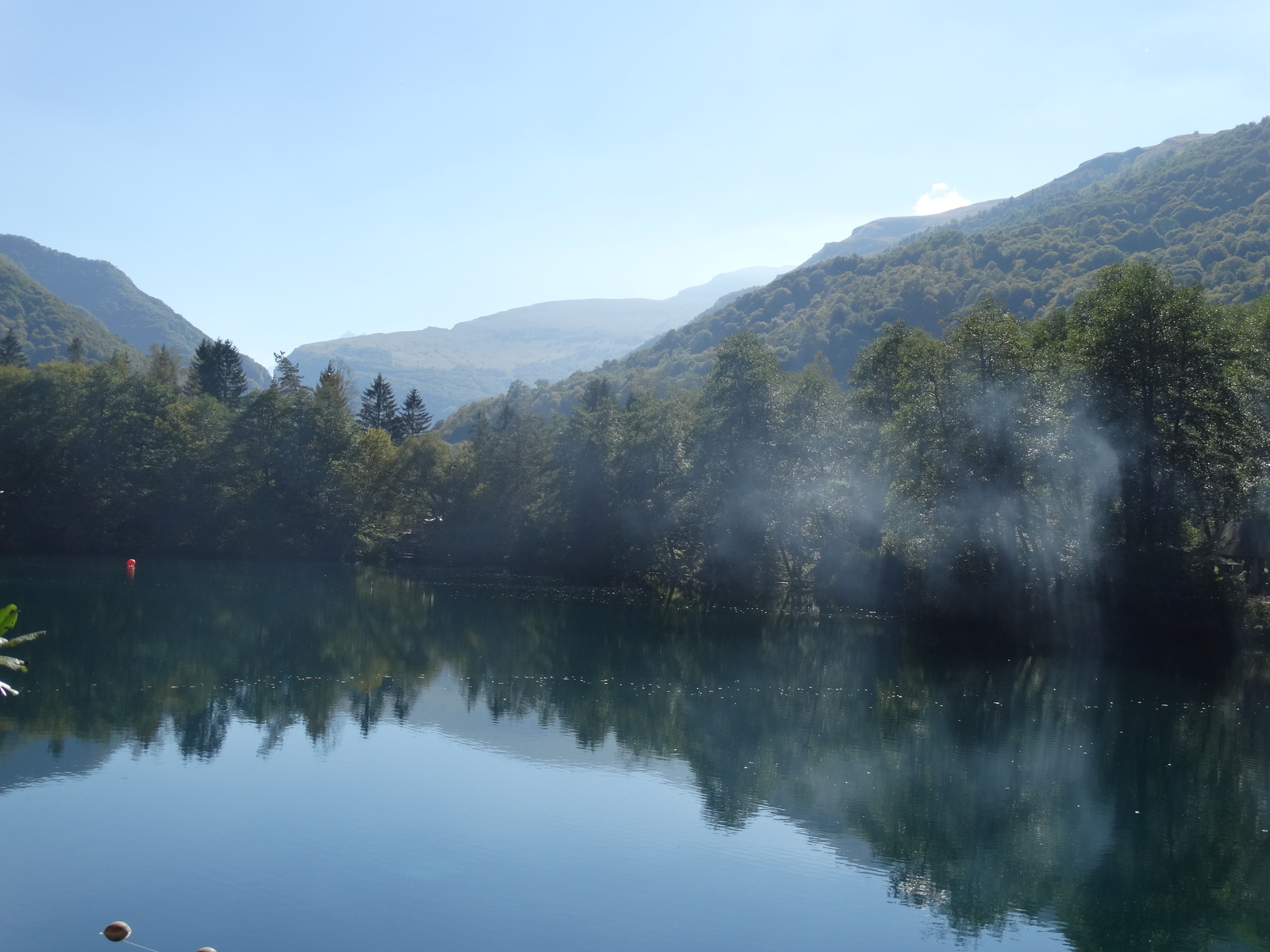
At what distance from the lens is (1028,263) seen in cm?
16388

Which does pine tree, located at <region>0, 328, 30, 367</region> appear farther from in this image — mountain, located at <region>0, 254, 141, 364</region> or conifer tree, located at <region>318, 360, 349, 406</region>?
mountain, located at <region>0, 254, 141, 364</region>

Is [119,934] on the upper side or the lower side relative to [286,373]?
lower

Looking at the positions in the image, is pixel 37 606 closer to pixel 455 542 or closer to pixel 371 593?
pixel 371 593

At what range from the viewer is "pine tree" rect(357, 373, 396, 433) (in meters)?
104

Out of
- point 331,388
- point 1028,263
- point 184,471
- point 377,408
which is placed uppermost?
point 1028,263

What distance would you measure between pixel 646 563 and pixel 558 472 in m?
9.99

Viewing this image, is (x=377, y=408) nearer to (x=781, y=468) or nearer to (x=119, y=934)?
(x=781, y=468)

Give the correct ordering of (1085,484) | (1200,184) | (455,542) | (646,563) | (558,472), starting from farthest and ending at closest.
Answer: (1200,184) < (455,542) < (558,472) < (646,563) < (1085,484)

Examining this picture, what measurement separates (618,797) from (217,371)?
84150mm

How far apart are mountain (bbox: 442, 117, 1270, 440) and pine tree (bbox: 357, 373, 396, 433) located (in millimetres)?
35741

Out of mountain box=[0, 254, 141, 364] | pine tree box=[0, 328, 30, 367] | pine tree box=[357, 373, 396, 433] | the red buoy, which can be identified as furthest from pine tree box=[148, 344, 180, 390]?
the red buoy

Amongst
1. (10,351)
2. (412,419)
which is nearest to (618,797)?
(412,419)

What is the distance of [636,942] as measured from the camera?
13.0m

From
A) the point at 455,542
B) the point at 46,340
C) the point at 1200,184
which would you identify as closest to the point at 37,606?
the point at 455,542
